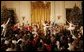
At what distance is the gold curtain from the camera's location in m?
3.92

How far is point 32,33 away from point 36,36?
0.07 m

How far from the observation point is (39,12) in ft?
12.9

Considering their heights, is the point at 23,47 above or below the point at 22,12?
below

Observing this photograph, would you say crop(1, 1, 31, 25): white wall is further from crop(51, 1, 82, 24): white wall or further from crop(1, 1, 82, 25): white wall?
crop(51, 1, 82, 24): white wall

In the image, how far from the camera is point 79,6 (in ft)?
12.8

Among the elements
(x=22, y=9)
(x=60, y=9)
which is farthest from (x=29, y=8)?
(x=60, y=9)

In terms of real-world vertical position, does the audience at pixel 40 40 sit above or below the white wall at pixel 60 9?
below

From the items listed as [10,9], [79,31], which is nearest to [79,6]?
[79,31]

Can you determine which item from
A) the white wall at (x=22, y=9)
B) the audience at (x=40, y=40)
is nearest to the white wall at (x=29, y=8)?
the white wall at (x=22, y=9)

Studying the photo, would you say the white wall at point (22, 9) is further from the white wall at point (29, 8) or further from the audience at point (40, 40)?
the audience at point (40, 40)

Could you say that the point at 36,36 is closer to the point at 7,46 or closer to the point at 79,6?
the point at 7,46

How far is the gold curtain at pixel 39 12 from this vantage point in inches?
154

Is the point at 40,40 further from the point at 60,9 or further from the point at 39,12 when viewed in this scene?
the point at 60,9

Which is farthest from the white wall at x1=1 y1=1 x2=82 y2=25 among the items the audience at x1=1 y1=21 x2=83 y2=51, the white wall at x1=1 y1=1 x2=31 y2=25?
the audience at x1=1 y1=21 x2=83 y2=51
